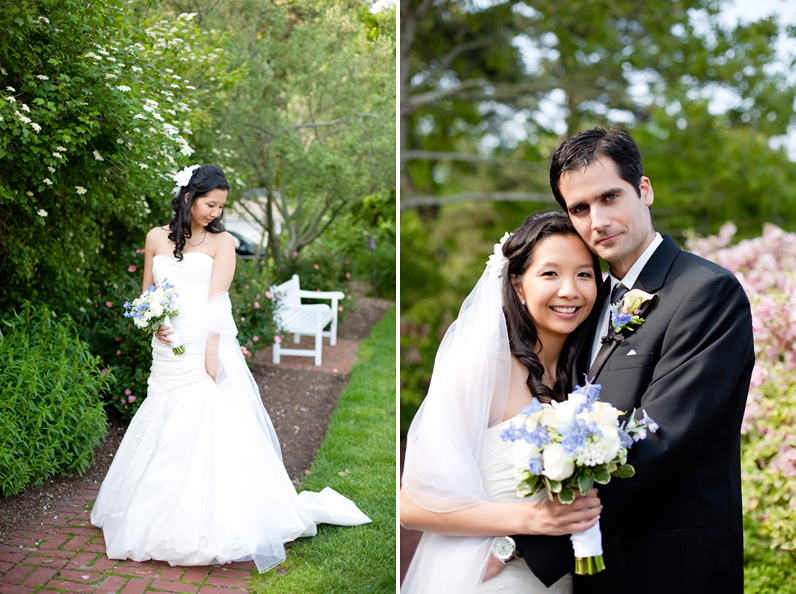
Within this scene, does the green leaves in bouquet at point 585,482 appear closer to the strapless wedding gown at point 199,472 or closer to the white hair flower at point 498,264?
the white hair flower at point 498,264

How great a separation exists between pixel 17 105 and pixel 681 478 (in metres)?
3.50

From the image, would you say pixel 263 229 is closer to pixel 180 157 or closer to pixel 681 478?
pixel 180 157

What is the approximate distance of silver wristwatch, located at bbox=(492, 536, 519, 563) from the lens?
6.94ft

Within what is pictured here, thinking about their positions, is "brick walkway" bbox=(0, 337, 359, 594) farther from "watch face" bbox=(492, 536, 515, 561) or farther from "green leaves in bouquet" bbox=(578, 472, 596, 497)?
"green leaves in bouquet" bbox=(578, 472, 596, 497)

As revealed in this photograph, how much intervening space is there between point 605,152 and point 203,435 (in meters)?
2.35

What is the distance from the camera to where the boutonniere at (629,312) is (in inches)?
84.5

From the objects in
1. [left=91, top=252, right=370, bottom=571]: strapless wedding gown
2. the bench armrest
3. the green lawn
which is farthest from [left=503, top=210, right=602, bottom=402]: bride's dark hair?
the bench armrest

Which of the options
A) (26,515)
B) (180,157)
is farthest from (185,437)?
(180,157)

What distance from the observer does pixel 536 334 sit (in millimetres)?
2389

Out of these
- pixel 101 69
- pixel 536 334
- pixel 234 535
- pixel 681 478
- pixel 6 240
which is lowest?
pixel 234 535

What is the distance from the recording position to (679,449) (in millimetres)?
1922

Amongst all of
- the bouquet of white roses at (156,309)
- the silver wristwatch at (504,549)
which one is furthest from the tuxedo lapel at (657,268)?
the bouquet of white roses at (156,309)

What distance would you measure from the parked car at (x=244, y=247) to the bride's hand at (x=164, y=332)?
863mm

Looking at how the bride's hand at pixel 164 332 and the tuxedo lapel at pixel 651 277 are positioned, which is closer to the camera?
the tuxedo lapel at pixel 651 277
